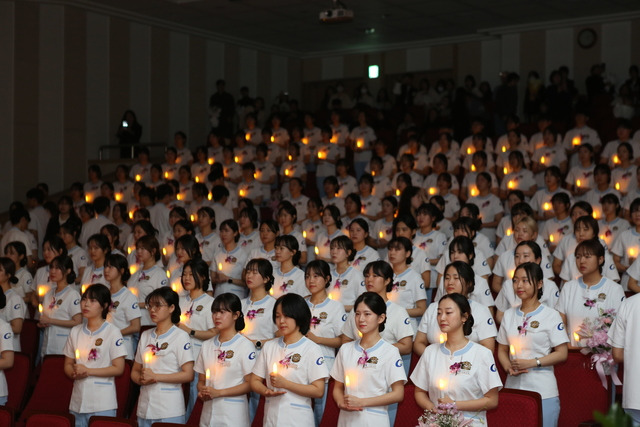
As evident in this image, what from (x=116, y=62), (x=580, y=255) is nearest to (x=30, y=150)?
(x=116, y=62)

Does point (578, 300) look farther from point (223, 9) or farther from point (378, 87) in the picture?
point (378, 87)

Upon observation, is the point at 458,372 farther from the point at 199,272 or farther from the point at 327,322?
the point at 199,272

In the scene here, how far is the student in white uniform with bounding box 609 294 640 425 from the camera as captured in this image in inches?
162

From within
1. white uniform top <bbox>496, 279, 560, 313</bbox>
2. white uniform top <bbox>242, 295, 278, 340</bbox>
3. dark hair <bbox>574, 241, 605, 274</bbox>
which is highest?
dark hair <bbox>574, 241, 605, 274</bbox>

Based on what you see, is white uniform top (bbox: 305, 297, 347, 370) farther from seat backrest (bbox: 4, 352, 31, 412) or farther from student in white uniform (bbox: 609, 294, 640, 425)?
seat backrest (bbox: 4, 352, 31, 412)

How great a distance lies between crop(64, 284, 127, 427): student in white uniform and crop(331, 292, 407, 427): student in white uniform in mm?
1597

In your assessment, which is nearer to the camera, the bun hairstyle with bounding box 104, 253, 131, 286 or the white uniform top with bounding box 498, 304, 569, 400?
the white uniform top with bounding box 498, 304, 569, 400

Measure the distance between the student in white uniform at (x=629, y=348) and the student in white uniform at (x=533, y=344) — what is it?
1.42 ft

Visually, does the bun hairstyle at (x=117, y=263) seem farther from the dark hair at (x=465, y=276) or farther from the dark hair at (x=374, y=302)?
the dark hair at (x=465, y=276)

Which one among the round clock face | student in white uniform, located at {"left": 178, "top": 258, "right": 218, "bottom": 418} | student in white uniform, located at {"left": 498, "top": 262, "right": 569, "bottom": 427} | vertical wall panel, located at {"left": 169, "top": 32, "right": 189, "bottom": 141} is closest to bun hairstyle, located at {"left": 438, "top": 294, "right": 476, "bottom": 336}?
student in white uniform, located at {"left": 498, "top": 262, "right": 569, "bottom": 427}

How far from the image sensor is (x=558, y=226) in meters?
7.82

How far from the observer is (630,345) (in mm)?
4180

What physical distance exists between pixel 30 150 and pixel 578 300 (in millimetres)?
9915

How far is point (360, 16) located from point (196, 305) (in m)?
8.73
